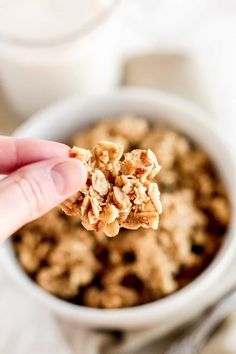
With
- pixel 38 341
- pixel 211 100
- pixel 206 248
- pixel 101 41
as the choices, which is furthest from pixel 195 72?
pixel 38 341

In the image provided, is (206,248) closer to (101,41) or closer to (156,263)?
(156,263)

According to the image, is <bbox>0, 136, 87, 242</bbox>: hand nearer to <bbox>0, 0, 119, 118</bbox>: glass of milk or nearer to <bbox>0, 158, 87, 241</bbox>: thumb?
<bbox>0, 158, 87, 241</bbox>: thumb

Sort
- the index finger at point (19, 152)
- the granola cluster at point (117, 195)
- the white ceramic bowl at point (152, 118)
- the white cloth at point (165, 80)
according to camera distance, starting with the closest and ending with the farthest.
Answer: the granola cluster at point (117, 195)
the index finger at point (19, 152)
the white ceramic bowl at point (152, 118)
the white cloth at point (165, 80)

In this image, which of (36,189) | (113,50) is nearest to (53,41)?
(113,50)

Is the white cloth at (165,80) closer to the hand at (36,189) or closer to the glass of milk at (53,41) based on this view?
the glass of milk at (53,41)

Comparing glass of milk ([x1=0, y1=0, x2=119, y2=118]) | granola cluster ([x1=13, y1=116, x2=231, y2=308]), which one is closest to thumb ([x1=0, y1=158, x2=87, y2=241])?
granola cluster ([x1=13, y1=116, x2=231, y2=308])

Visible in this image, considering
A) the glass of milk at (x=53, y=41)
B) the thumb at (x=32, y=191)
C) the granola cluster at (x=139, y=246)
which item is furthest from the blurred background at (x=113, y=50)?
the thumb at (x=32, y=191)
